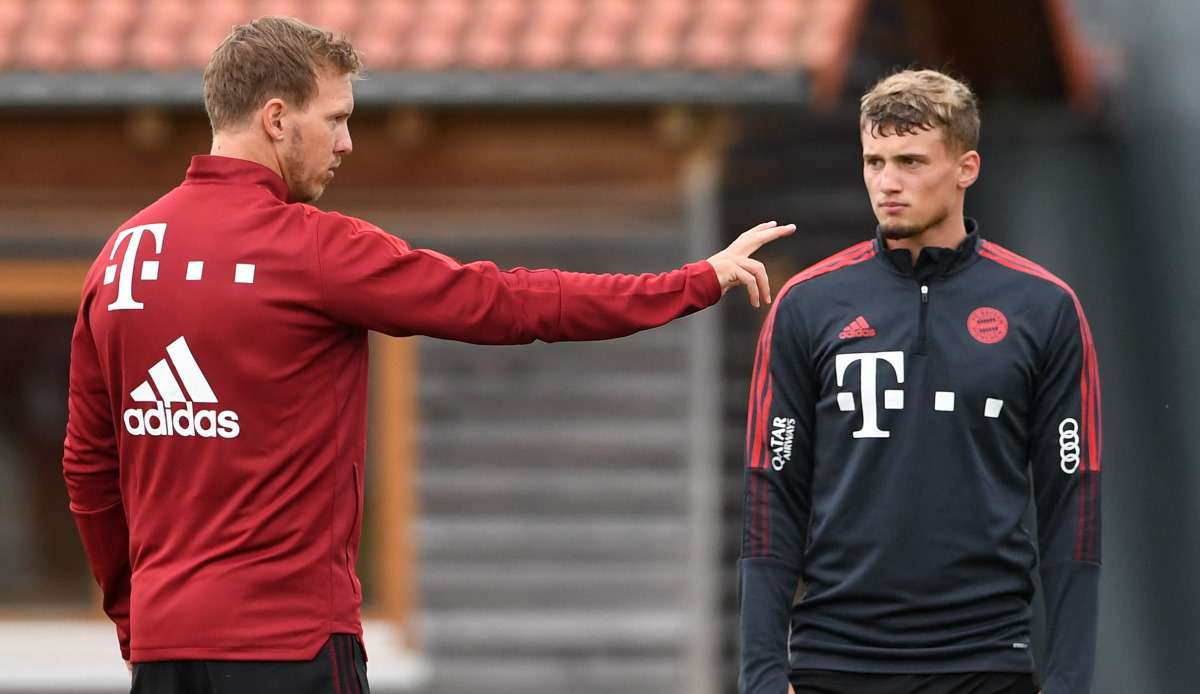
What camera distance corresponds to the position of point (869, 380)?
3594 millimetres

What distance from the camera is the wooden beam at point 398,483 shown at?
774 cm

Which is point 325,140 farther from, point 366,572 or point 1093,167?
point 1093,167

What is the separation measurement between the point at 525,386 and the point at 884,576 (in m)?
4.29

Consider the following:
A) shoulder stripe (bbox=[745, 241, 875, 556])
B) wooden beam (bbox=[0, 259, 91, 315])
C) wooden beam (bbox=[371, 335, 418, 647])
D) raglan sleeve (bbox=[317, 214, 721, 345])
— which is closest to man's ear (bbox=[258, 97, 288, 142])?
raglan sleeve (bbox=[317, 214, 721, 345])

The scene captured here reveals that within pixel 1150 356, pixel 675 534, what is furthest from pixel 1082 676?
pixel 1150 356

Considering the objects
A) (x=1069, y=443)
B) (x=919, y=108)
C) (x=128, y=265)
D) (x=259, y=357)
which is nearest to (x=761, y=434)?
(x=1069, y=443)

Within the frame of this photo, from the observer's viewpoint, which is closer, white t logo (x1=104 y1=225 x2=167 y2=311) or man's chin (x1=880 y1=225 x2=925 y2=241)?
white t logo (x1=104 y1=225 x2=167 y2=311)

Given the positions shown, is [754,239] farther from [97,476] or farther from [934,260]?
[97,476]

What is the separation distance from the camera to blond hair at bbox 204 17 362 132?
338 cm

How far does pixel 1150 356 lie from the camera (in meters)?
9.66

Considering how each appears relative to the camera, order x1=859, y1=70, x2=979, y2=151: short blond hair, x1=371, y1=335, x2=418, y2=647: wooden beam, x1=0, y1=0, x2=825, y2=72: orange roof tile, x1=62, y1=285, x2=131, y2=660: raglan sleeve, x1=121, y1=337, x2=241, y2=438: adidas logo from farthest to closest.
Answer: x1=371, y1=335, x2=418, y2=647: wooden beam → x1=0, y1=0, x2=825, y2=72: orange roof tile → x1=859, y1=70, x2=979, y2=151: short blond hair → x1=62, y1=285, x2=131, y2=660: raglan sleeve → x1=121, y1=337, x2=241, y2=438: adidas logo

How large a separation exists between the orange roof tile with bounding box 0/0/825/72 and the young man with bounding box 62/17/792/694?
3652 mm

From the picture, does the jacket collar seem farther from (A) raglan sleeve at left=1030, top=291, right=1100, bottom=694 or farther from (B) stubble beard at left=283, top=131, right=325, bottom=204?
(A) raglan sleeve at left=1030, top=291, right=1100, bottom=694

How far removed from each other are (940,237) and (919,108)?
27cm
